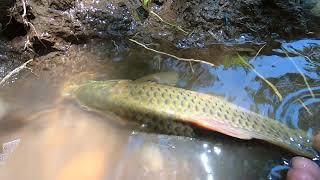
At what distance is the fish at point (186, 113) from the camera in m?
3.05

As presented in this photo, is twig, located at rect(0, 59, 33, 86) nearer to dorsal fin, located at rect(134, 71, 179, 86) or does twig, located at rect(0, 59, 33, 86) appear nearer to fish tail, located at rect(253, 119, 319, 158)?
dorsal fin, located at rect(134, 71, 179, 86)

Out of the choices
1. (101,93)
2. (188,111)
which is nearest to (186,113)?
(188,111)

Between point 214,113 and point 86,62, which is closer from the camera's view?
point 214,113

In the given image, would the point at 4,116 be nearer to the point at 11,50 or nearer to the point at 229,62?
the point at 11,50

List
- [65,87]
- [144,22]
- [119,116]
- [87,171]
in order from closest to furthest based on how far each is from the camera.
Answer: [87,171], [119,116], [65,87], [144,22]

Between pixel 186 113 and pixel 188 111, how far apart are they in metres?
0.02

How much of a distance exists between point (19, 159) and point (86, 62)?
0.92 metres

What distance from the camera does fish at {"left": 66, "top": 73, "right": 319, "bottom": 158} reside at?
305 centimetres

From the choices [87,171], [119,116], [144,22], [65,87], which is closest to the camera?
[87,171]

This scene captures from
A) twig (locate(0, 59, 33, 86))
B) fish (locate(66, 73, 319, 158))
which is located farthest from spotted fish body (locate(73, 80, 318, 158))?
twig (locate(0, 59, 33, 86))

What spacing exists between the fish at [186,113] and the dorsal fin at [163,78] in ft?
0.32

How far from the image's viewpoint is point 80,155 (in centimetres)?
314

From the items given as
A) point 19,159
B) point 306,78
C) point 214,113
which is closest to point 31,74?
point 19,159

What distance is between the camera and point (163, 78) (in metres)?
3.48
